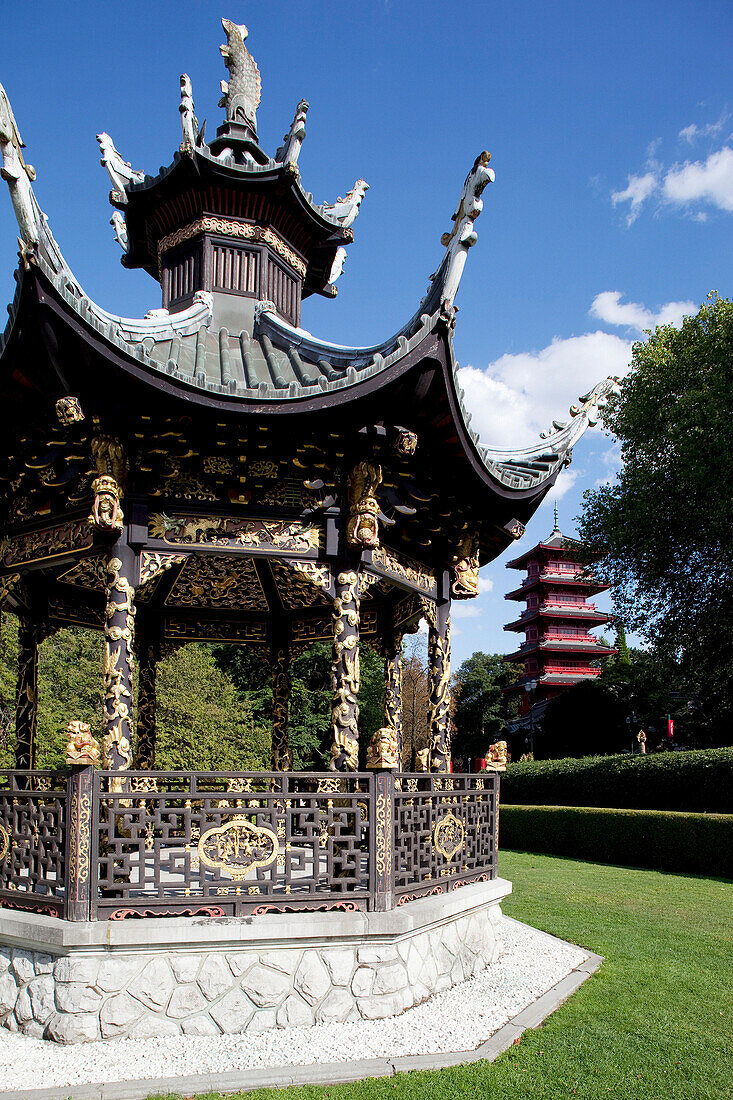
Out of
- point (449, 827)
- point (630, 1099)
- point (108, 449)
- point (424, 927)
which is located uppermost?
point (108, 449)

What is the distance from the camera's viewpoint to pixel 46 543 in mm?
7473

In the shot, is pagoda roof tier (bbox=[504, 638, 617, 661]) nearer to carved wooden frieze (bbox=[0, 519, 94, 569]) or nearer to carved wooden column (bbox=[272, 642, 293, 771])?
carved wooden column (bbox=[272, 642, 293, 771])

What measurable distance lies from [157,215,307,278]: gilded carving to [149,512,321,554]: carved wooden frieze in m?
3.91

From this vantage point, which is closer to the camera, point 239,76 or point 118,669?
point 118,669

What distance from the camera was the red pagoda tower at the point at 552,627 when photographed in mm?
52500

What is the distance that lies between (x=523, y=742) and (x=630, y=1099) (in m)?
41.4

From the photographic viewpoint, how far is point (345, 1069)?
5.23 m

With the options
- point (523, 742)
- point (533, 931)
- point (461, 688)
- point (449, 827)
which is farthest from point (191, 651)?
point (461, 688)

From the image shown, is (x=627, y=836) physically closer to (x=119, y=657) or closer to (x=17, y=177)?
(x=119, y=657)

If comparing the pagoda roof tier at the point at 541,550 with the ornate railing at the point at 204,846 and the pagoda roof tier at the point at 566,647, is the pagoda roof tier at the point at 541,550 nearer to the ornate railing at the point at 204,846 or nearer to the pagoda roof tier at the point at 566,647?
the pagoda roof tier at the point at 566,647

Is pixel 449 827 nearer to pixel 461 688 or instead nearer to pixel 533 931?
pixel 533 931

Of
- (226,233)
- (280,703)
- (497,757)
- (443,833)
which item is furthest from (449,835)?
(226,233)

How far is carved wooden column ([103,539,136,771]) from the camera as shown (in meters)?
6.55

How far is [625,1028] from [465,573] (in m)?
4.46
